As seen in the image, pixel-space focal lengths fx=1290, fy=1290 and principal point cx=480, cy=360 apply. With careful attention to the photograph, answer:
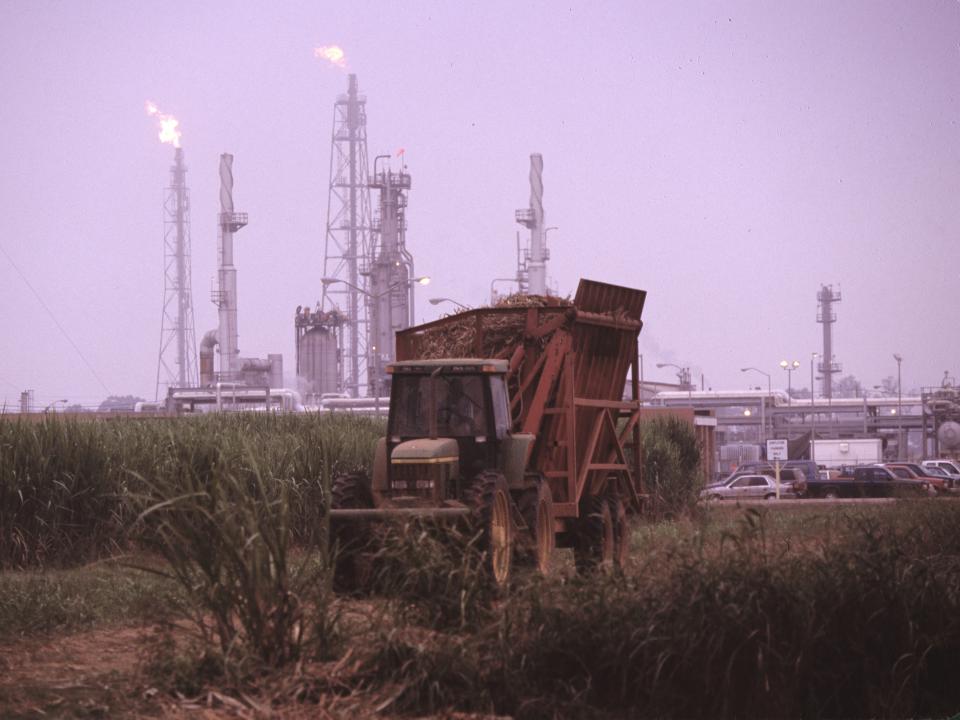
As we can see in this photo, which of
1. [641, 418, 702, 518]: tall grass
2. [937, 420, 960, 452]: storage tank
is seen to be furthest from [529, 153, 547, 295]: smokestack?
[641, 418, 702, 518]: tall grass

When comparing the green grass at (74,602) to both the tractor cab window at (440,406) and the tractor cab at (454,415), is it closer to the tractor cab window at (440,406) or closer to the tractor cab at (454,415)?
the tractor cab at (454,415)

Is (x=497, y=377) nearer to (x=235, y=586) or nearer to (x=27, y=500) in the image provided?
(x=235, y=586)

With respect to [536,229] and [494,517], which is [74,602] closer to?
[494,517]

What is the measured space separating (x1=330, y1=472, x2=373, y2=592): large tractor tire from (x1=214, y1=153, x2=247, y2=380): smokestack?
70985 millimetres

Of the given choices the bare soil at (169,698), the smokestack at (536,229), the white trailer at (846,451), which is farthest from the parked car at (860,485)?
the smokestack at (536,229)

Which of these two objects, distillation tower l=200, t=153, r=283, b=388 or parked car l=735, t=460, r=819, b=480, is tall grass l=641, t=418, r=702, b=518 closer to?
parked car l=735, t=460, r=819, b=480

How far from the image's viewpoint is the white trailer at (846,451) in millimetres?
78188

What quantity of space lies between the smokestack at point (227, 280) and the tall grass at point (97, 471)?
62.6 m

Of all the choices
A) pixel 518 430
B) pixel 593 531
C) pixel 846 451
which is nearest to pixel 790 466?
pixel 846 451

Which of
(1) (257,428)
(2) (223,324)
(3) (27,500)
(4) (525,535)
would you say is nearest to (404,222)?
(2) (223,324)

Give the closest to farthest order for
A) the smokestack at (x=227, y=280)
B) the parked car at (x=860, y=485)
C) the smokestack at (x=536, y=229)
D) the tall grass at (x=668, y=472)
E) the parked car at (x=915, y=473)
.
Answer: the tall grass at (x=668, y=472)
the parked car at (x=860, y=485)
the parked car at (x=915, y=473)
the smokestack at (x=227, y=280)
the smokestack at (x=536, y=229)

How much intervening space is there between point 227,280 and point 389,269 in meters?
11.6

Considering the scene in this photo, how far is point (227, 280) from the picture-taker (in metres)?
87.9

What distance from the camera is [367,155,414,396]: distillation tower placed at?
84019mm
